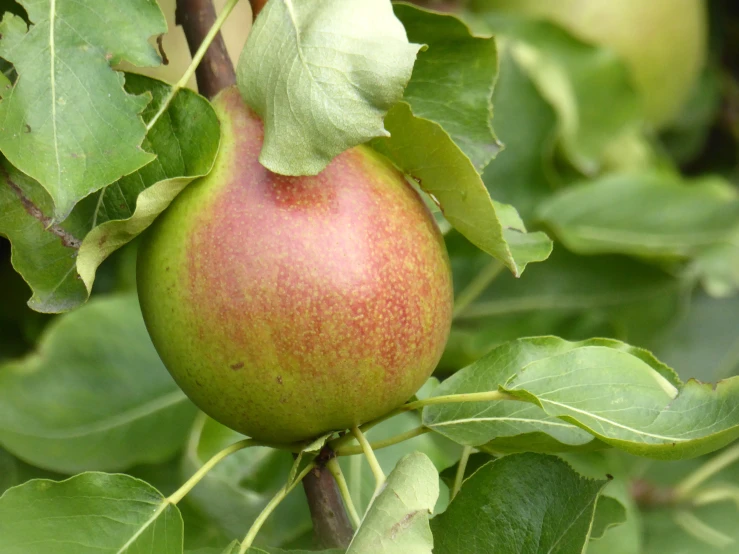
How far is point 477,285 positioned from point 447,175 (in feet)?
2.39

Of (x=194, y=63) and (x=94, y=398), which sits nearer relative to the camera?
(x=194, y=63)

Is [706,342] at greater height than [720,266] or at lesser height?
lesser

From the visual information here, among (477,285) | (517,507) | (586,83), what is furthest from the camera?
(586,83)

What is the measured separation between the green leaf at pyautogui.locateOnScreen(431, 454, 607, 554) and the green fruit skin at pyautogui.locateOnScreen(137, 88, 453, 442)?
3.5 inches

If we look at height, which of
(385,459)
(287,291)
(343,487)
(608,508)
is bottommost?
(385,459)

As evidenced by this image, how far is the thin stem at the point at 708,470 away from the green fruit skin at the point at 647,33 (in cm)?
64

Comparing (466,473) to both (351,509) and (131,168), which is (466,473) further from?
(131,168)

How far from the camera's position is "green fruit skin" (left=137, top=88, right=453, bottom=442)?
0.52 meters

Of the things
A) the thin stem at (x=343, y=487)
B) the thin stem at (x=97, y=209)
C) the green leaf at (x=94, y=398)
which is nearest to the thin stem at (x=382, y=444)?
the thin stem at (x=343, y=487)

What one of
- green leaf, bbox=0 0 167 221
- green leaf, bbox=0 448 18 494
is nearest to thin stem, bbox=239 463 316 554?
green leaf, bbox=0 0 167 221

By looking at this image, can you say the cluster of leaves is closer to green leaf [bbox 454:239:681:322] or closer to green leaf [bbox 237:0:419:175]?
green leaf [bbox 237:0:419:175]

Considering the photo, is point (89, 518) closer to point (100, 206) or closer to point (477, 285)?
point (100, 206)

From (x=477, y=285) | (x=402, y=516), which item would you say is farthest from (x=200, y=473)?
(x=477, y=285)

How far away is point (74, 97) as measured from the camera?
54 centimetres
